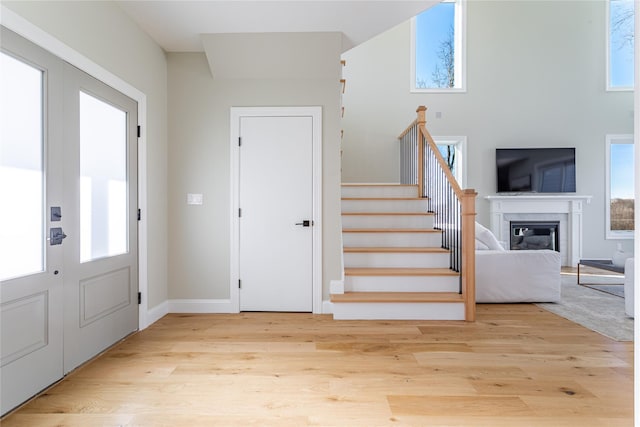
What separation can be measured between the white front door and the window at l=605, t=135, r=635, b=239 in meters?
8.03

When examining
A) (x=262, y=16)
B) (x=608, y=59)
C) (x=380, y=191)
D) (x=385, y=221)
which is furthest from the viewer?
(x=608, y=59)

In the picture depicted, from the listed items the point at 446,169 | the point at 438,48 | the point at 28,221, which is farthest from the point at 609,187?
the point at 28,221

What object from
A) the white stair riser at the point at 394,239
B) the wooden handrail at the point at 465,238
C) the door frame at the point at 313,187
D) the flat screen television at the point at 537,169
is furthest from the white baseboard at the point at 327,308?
the flat screen television at the point at 537,169

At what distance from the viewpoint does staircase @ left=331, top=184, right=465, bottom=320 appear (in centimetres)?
346

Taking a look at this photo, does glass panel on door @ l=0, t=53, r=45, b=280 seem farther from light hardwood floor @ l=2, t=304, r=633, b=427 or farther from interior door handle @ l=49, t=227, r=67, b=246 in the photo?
light hardwood floor @ l=2, t=304, r=633, b=427

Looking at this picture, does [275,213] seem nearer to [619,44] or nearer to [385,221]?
[385,221]

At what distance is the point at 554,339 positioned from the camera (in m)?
2.96

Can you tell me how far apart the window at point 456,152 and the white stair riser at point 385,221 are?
2.73 metres

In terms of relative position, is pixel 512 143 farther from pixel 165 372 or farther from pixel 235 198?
pixel 165 372

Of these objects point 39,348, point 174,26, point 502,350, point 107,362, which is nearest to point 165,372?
point 107,362

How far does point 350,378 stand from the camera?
2.28m

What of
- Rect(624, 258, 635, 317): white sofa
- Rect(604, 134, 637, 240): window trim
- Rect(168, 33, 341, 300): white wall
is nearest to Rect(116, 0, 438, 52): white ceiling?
Rect(168, 33, 341, 300): white wall

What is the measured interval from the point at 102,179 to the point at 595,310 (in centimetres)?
483

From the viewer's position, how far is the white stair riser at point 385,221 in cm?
452
